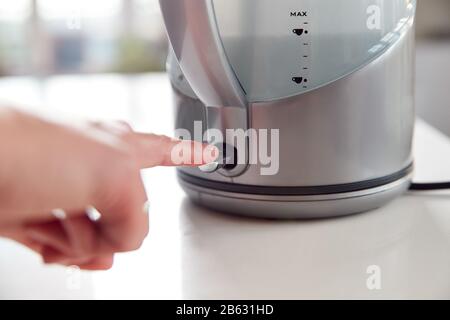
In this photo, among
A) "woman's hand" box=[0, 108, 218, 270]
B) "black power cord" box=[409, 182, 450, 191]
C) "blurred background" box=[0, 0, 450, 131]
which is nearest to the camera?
"woman's hand" box=[0, 108, 218, 270]

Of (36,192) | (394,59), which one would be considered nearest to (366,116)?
(394,59)

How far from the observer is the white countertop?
363 millimetres

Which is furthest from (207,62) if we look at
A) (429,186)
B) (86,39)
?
(86,39)

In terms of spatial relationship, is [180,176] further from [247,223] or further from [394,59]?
[394,59]

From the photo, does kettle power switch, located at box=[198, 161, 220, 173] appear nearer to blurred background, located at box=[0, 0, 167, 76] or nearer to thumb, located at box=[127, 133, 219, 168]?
thumb, located at box=[127, 133, 219, 168]

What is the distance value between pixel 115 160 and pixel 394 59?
0.85 feet

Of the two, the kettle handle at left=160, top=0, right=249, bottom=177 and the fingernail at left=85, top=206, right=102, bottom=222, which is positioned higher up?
the kettle handle at left=160, top=0, right=249, bottom=177

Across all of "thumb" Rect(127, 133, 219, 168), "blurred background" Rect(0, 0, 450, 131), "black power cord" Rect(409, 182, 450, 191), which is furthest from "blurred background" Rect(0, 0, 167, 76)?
"thumb" Rect(127, 133, 219, 168)

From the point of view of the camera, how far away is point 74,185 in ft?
0.87

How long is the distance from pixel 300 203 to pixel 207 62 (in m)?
0.13

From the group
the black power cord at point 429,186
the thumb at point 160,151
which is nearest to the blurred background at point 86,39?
the black power cord at point 429,186

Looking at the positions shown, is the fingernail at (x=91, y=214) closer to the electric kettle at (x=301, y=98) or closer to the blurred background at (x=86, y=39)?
the electric kettle at (x=301, y=98)

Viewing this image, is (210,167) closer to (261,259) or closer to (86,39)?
(261,259)

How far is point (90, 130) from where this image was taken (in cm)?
27
